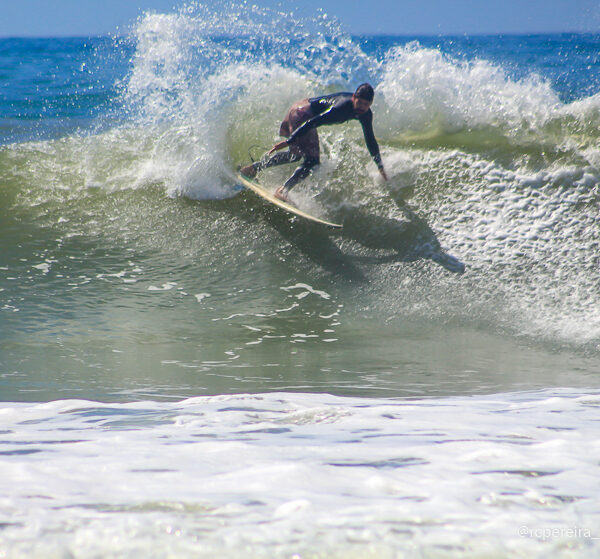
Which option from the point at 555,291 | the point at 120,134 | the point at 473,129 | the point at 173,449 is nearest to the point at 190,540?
the point at 173,449

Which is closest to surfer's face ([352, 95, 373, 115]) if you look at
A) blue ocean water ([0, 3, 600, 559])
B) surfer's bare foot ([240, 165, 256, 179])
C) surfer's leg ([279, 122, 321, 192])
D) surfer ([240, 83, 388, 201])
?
surfer ([240, 83, 388, 201])

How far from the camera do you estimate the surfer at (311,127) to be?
5.36 m

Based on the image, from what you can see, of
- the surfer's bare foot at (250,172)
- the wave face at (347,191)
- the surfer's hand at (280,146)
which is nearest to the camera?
the wave face at (347,191)

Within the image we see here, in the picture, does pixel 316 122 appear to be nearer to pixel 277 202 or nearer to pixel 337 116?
pixel 337 116

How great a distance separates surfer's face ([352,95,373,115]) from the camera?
527cm

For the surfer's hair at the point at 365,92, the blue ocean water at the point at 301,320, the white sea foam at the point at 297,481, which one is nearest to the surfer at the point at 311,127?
the surfer's hair at the point at 365,92

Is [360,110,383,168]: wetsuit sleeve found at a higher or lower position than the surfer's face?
lower

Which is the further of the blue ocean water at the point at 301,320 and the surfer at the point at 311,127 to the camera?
the surfer at the point at 311,127

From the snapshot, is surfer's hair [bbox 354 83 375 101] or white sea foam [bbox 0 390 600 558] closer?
white sea foam [bbox 0 390 600 558]

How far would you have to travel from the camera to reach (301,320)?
4.70 m

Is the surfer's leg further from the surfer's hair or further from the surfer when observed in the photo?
the surfer's hair

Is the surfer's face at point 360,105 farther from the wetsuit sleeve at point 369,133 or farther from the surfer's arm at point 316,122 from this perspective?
the surfer's arm at point 316,122

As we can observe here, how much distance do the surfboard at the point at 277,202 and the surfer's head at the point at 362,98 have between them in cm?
101

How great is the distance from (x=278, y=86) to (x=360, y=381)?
4680mm
